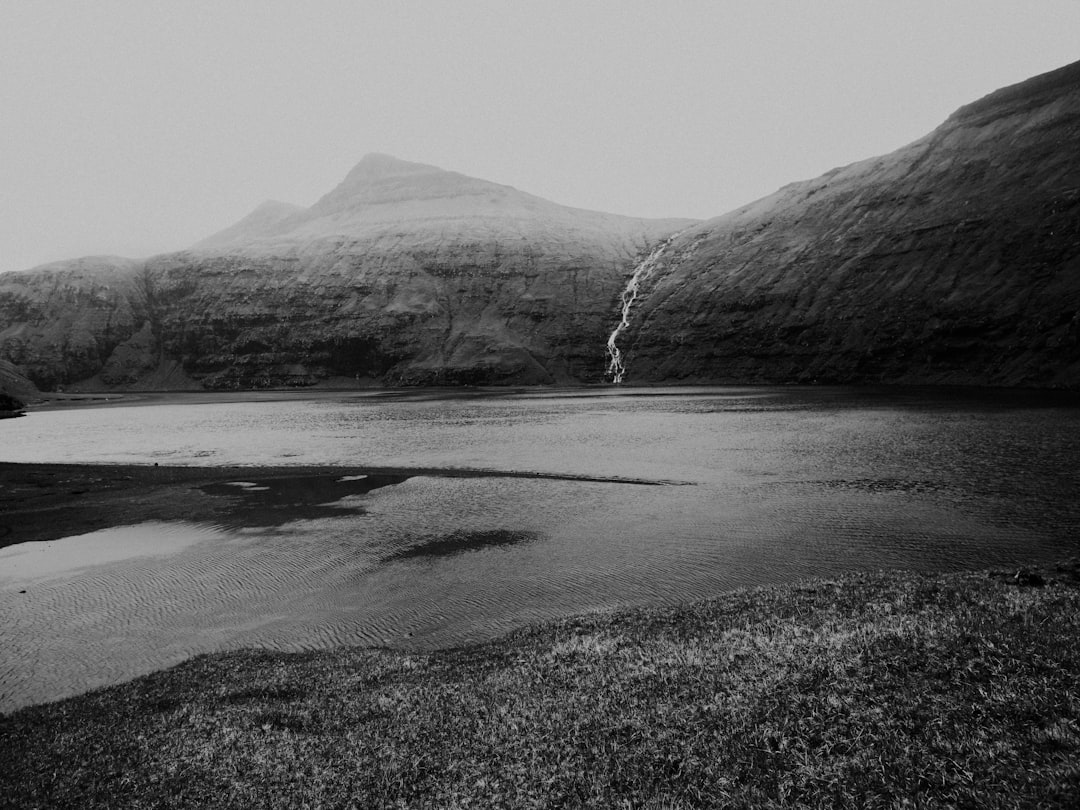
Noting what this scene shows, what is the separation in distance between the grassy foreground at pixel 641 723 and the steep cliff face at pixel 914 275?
358 feet

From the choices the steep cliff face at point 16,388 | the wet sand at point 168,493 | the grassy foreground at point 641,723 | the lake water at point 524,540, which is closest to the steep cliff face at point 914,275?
the lake water at point 524,540

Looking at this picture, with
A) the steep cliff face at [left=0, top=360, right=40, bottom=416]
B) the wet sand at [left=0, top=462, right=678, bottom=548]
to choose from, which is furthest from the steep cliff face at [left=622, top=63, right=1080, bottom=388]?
the steep cliff face at [left=0, top=360, right=40, bottom=416]

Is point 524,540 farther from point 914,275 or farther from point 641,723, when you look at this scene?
point 914,275

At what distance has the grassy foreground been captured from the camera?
7.76 metres

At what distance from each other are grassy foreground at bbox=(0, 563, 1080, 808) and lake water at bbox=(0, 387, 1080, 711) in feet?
14.6

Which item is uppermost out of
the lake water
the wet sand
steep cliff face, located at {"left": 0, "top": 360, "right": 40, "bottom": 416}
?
steep cliff face, located at {"left": 0, "top": 360, "right": 40, "bottom": 416}

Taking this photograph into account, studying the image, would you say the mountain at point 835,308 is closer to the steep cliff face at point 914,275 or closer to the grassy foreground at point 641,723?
the steep cliff face at point 914,275

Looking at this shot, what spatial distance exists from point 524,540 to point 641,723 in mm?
18661

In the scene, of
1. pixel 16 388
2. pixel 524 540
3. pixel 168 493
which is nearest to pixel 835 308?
pixel 524 540

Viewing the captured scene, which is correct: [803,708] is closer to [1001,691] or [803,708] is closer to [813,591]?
[1001,691]

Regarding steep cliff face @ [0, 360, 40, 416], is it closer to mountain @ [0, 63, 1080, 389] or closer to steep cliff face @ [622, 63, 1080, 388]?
mountain @ [0, 63, 1080, 389]

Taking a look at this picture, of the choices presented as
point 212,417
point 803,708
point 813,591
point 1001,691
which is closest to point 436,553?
point 813,591

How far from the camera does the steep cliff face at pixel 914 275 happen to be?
109m

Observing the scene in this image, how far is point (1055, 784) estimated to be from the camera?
6523mm
